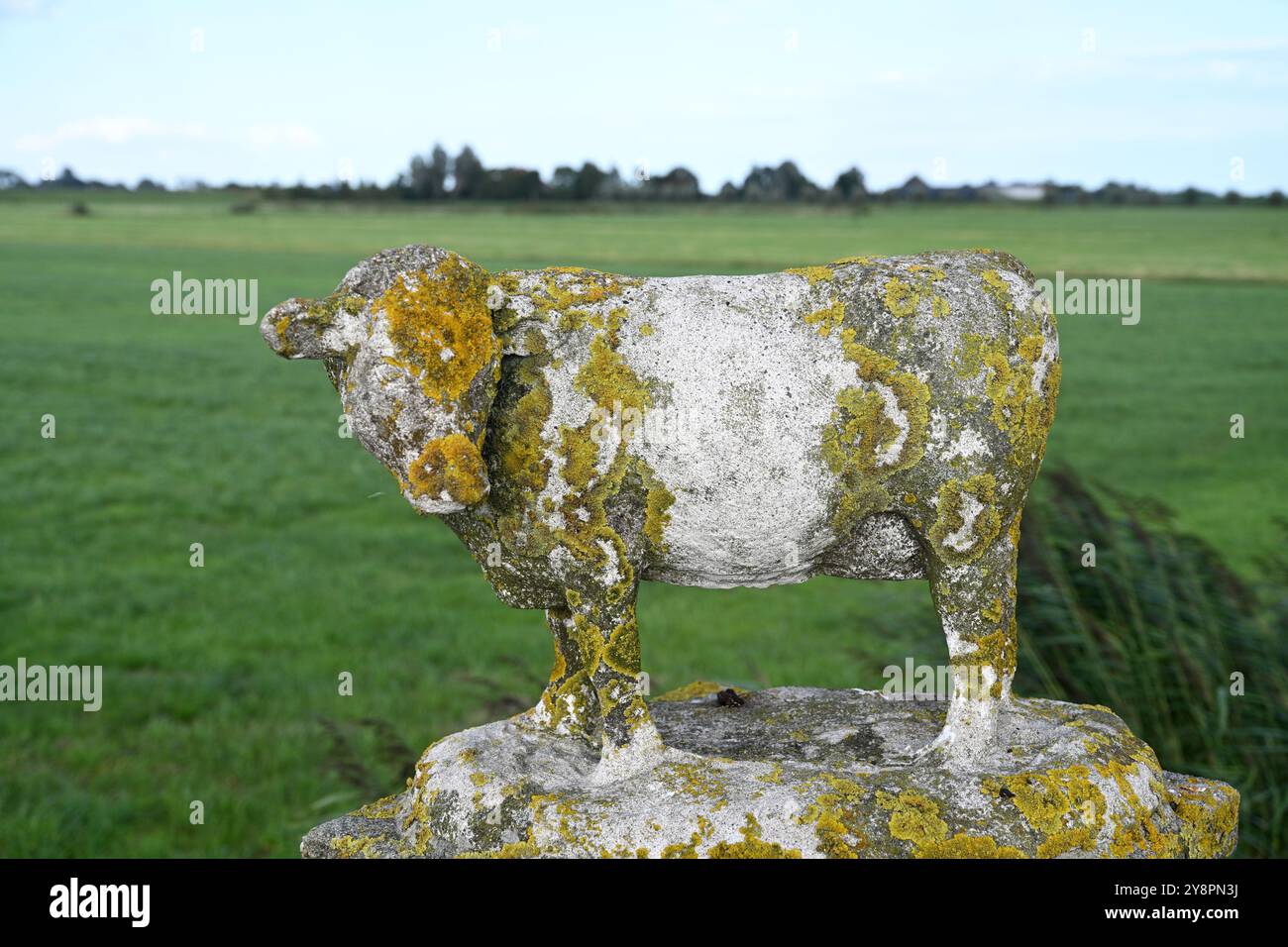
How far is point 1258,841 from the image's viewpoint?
5.43 meters

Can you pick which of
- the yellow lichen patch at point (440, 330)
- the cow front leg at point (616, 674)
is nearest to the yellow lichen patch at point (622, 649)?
the cow front leg at point (616, 674)

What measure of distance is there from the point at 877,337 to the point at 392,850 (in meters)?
2.09

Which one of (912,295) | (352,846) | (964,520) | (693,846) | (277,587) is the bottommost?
(277,587)

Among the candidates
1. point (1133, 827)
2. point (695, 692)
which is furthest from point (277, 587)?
point (1133, 827)

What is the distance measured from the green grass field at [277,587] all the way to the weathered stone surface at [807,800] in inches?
39.7

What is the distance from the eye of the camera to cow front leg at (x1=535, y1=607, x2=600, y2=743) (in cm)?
405

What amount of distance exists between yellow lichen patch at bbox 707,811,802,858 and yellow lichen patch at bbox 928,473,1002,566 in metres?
0.98

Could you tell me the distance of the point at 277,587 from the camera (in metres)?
10.3

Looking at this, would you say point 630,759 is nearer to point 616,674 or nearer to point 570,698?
point 616,674

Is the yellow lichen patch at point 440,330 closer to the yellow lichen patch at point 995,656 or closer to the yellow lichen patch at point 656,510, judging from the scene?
the yellow lichen patch at point 656,510

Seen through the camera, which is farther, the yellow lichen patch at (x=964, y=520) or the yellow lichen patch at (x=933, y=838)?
the yellow lichen patch at (x=964, y=520)

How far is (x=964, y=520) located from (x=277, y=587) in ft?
26.0

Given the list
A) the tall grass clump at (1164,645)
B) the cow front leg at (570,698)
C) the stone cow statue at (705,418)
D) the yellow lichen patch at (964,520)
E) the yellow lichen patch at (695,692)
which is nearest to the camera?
the stone cow statue at (705,418)

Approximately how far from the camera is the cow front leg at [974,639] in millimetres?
3656
